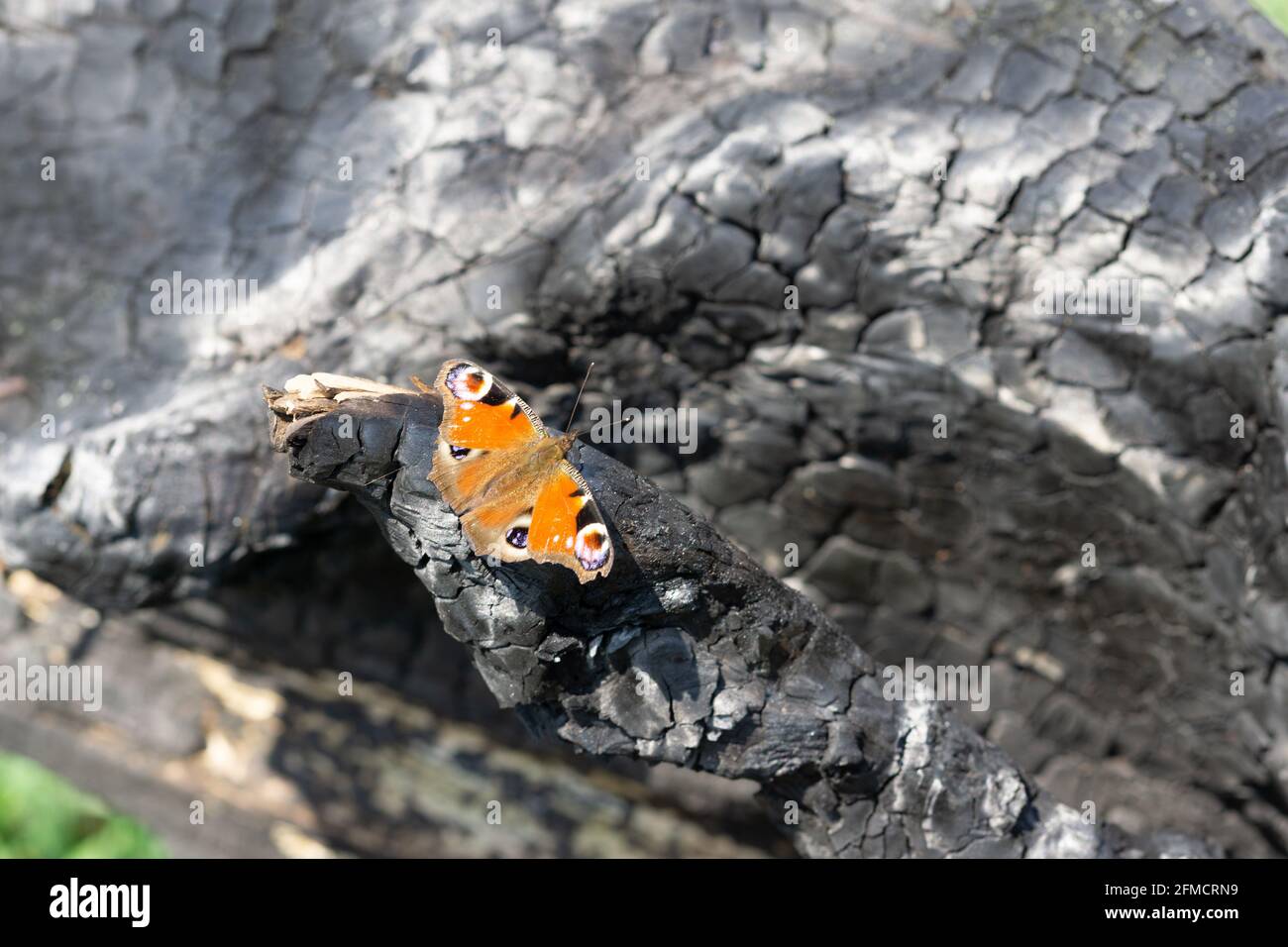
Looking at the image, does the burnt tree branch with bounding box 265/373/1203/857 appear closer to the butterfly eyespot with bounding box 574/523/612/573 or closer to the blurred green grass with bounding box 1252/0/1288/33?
the butterfly eyespot with bounding box 574/523/612/573

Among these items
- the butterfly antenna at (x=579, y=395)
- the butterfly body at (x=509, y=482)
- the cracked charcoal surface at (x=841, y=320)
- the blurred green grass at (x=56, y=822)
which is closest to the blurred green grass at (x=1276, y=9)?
the cracked charcoal surface at (x=841, y=320)

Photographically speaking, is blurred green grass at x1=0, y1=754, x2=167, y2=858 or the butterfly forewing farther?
blurred green grass at x1=0, y1=754, x2=167, y2=858

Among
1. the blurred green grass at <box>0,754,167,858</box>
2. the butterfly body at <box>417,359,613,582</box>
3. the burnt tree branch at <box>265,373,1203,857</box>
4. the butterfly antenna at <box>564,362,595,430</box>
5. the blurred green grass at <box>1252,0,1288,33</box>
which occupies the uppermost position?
the blurred green grass at <box>1252,0,1288,33</box>

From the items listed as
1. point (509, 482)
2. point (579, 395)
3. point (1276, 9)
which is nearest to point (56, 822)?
point (579, 395)

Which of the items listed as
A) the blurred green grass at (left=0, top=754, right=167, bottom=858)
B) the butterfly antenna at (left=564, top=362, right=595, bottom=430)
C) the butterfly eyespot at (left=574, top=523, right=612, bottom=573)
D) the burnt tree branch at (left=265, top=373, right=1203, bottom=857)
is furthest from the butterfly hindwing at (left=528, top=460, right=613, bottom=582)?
the blurred green grass at (left=0, top=754, right=167, bottom=858)

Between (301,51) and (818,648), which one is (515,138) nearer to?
(301,51)

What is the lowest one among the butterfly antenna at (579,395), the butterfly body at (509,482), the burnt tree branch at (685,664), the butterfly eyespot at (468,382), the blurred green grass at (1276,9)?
the burnt tree branch at (685,664)

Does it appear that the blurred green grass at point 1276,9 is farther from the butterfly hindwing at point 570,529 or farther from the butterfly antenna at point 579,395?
the butterfly hindwing at point 570,529

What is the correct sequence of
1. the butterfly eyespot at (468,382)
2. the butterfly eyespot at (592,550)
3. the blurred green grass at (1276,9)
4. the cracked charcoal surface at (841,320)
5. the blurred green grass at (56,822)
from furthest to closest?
1. the blurred green grass at (1276,9)
2. the blurred green grass at (56,822)
3. the cracked charcoal surface at (841,320)
4. the butterfly eyespot at (468,382)
5. the butterfly eyespot at (592,550)
